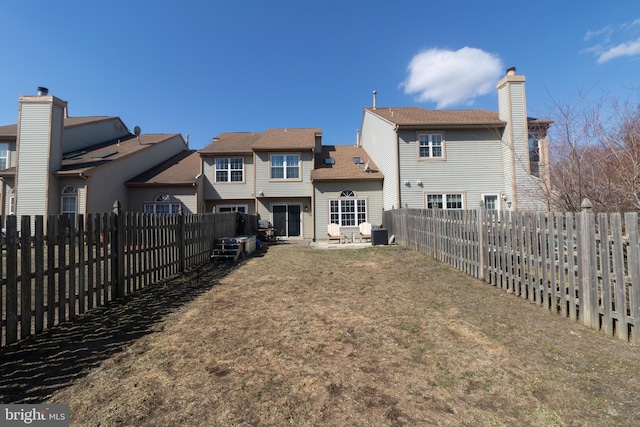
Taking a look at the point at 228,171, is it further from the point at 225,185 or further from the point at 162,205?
the point at 162,205

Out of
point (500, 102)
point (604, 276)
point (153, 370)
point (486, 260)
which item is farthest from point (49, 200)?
point (500, 102)

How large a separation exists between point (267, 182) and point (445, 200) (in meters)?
10.6

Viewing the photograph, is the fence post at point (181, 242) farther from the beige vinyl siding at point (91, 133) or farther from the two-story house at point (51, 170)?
the beige vinyl siding at point (91, 133)

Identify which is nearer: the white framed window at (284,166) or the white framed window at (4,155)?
the white framed window at (4,155)

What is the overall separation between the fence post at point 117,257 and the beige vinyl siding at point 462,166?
13440 mm

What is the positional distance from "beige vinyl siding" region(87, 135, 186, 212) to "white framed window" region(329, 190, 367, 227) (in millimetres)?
11079

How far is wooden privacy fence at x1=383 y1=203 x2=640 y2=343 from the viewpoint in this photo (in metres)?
3.64

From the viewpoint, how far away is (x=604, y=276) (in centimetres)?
381

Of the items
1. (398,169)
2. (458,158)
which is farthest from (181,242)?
(458,158)

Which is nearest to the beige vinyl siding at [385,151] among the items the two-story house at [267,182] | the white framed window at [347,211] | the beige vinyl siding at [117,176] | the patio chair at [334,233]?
the white framed window at [347,211]

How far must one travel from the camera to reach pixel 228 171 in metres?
19.5

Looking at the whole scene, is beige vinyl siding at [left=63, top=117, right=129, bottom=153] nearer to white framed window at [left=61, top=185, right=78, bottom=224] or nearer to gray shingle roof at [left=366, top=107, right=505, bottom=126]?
white framed window at [left=61, top=185, right=78, bottom=224]

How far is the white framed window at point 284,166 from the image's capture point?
62.5 ft

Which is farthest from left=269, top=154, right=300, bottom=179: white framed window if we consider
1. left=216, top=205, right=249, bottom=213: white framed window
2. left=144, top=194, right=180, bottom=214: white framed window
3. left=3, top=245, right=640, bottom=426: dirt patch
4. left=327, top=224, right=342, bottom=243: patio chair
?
left=3, top=245, right=640, bottom=426: dirt patch
